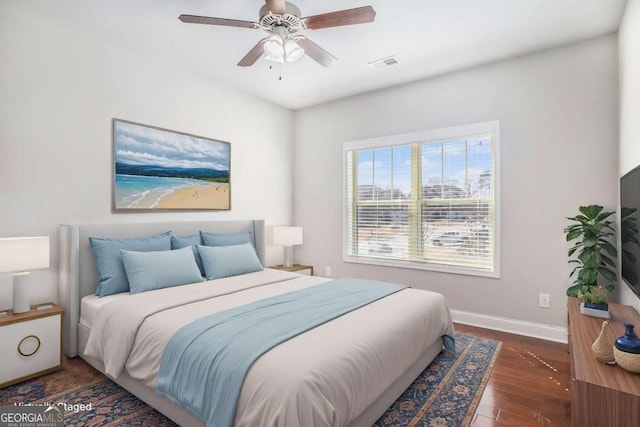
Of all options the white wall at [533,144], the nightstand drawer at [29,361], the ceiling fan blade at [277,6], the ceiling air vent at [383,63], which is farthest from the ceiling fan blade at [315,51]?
the nightstand drawer at [29,361]

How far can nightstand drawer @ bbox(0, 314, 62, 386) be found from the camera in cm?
233

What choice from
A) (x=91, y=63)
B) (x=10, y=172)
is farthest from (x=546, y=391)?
(x=91, y=63)

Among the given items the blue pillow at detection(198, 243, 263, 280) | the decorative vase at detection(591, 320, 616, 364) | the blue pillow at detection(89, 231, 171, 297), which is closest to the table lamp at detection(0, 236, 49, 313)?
the blue pillow at detection(89, 231, 171, 297)

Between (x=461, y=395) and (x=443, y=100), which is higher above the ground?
(x=443, y=100)

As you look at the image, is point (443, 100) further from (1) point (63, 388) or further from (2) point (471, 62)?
(1) point (63, 388)

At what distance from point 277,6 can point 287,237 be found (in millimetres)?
2949

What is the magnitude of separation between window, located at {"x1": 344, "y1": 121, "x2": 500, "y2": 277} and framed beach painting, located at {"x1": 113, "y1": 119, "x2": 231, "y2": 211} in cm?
173

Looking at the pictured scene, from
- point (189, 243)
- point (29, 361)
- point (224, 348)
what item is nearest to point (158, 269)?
point (189, 243)

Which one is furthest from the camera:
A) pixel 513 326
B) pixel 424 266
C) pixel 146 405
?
pixel 424 266

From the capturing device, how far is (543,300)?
10.8 feet

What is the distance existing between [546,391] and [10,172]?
14.0 ft

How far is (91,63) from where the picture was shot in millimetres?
3031

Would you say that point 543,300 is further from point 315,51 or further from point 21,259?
point 21,259

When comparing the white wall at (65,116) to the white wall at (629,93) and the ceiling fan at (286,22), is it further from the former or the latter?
the white wall at (629,93)
